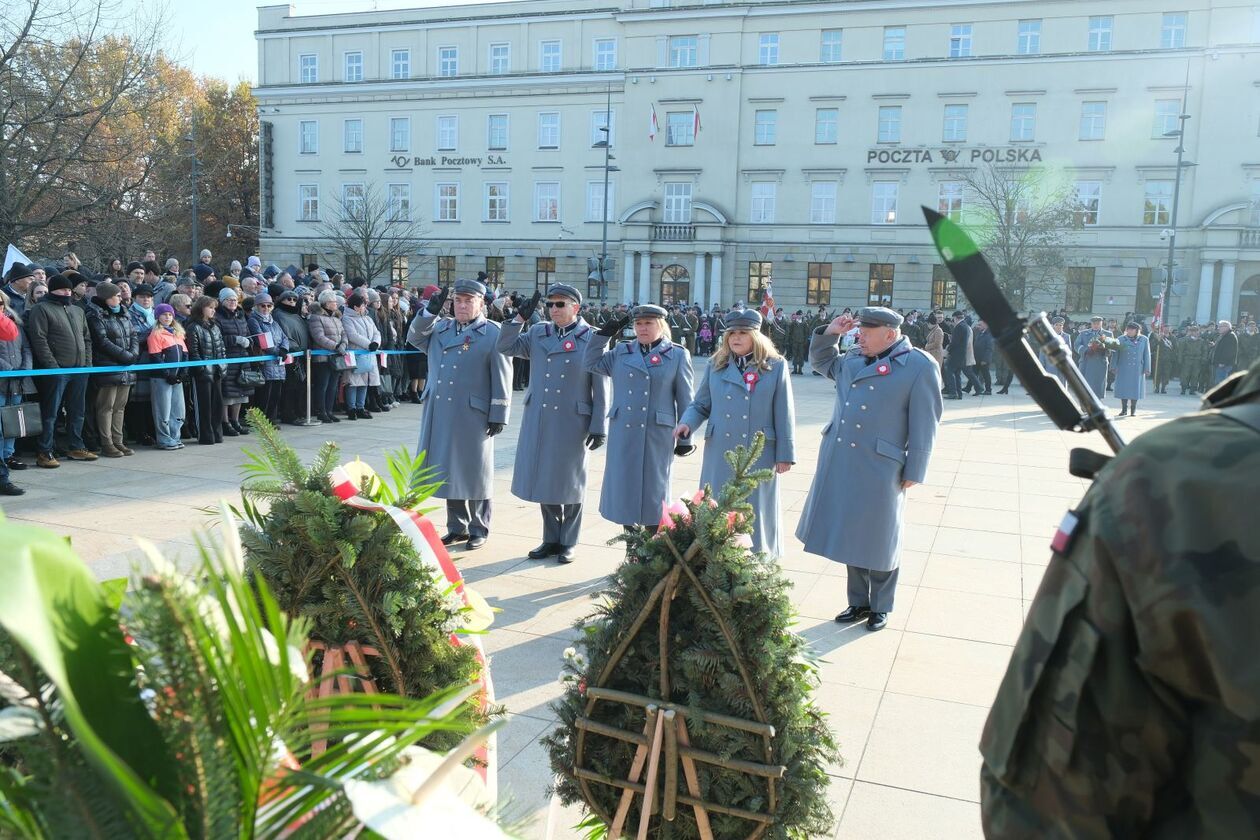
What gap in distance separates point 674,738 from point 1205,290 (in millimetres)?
46567

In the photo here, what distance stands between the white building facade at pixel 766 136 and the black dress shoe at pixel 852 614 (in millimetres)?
35817

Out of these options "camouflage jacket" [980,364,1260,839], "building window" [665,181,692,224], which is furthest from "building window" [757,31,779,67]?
"camouflage jacket" [980,364,1260,839]

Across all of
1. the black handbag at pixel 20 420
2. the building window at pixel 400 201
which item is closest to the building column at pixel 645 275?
the building window at pixel 400 201

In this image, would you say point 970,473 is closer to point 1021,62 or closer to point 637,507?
point 637,507

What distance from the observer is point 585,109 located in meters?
50.7

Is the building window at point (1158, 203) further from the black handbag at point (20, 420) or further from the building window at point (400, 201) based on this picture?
the black handbag at point (20, 420)

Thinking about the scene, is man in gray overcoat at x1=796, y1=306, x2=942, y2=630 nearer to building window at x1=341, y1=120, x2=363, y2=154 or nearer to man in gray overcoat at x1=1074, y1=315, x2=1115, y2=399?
man in gray overcoat at x1=1074, y1=315, x2=1115, y2=399

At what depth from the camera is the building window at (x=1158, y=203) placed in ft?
139

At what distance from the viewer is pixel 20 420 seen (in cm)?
920

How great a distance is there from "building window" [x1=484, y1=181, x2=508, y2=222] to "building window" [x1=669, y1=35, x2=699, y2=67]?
1120 centimetres

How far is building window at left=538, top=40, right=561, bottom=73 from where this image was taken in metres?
51.7

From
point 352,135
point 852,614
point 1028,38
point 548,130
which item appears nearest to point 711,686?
point 852,614

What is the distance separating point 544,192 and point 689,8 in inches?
463

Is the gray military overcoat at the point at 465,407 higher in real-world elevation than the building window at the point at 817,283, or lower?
lower
